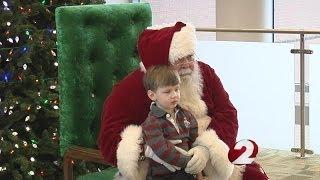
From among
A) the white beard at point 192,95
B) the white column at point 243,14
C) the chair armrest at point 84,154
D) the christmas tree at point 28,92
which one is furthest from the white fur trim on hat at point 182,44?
the white column at point 243,14

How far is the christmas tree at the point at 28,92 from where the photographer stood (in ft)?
13.4

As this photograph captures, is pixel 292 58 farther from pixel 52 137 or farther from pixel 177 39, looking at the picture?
pixel 177 39

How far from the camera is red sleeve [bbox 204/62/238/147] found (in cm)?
293

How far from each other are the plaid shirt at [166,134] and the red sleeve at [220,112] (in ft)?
0.53

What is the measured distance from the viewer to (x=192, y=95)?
9.54 ft

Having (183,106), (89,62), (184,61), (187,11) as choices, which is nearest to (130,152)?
(183,106)

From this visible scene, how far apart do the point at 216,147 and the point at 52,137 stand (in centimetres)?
183

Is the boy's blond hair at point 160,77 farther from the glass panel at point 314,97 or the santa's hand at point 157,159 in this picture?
the glass panel at point 314,97

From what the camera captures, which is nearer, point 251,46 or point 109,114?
point 109,114

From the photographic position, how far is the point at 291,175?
5.16m

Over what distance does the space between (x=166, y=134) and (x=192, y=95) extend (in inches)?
11.7

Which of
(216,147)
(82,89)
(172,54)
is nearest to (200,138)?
(216,147)

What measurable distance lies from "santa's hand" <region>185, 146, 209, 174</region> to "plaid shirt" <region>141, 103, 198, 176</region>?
25 mm

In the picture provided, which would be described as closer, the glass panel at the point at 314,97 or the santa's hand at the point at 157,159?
the santa's hand at the point at 157,159
